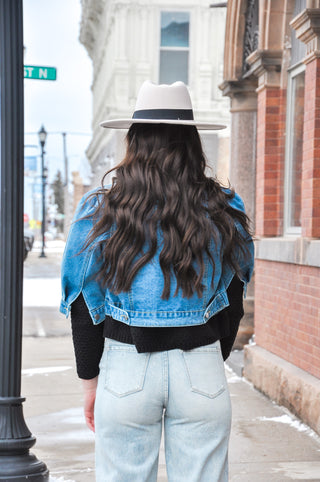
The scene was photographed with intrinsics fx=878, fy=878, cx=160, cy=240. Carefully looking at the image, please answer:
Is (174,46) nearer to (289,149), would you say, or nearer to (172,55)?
(172,55)

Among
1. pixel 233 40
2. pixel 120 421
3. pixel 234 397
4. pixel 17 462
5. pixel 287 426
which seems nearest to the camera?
pixel 120 421

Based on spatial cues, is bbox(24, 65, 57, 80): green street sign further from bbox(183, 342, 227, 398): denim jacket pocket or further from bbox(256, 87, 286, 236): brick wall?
bbox(183, 342, 227, 398): denim jacket pocket

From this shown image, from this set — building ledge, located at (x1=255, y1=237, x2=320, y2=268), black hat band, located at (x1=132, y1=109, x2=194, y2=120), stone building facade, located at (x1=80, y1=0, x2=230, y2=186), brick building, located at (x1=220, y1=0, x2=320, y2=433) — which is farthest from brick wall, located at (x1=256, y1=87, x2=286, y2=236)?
stone building facade, located at (x1=80, y1=0, x2=230, y2=186)

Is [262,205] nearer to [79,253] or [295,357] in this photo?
[295,357]

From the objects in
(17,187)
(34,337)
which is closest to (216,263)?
(17,187)

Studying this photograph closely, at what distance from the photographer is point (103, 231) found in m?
2.80

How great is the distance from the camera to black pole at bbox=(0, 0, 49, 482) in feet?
15.9

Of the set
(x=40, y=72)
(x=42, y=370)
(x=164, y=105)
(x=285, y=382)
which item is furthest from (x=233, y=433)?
(x=164, y=105)

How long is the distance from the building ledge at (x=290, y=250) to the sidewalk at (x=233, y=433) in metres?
1.26

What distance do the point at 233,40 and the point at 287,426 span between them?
16.6ft

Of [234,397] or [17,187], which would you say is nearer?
[17,187]

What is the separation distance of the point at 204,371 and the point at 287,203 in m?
5.67

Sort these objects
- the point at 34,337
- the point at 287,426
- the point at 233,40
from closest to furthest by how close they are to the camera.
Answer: the point at 287,426
the point at 233,40
the point at 34,337

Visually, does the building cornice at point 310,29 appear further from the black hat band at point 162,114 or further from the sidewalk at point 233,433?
the black hat band at point 162,114
